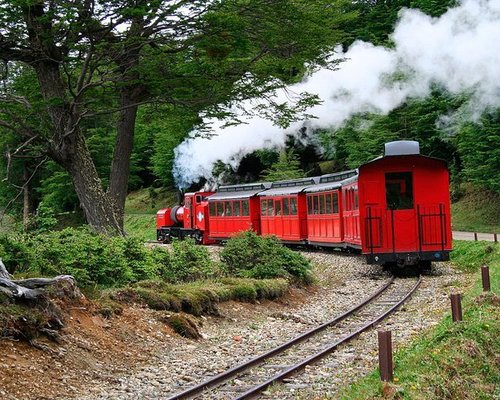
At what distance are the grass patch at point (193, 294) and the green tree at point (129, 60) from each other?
3.80 meters

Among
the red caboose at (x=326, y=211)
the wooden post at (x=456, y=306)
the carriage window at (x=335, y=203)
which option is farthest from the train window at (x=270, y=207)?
the wooden post at (x=456, y=306)

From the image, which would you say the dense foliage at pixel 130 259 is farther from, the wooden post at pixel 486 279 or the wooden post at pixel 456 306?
the wooden post at pixel 456 306

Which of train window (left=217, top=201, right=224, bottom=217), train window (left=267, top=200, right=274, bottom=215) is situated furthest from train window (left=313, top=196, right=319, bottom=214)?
train window (left=217, top=201, right=224, bottom=217)

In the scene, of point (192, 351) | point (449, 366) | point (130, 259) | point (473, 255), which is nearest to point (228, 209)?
point (473, 255)

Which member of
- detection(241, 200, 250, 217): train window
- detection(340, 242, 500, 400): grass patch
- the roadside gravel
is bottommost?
the roadside gravel

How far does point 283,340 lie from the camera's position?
1141cm

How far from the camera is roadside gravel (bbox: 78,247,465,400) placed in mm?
8398

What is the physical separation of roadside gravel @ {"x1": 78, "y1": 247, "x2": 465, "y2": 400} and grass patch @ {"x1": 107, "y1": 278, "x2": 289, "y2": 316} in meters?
0.24

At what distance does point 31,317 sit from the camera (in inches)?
362

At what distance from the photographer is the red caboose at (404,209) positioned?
18.9 metres

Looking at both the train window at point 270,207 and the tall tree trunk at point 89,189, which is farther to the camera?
the train window at point 270,207

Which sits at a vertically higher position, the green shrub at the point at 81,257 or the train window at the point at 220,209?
the train window at the point at 220,209

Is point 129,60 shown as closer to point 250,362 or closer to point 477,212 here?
point 250,362

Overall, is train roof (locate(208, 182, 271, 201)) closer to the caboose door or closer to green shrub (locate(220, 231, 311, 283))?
the caboose door
